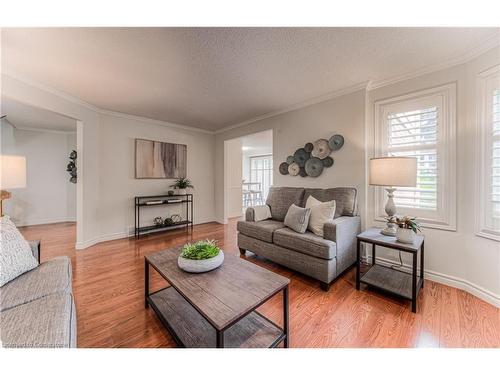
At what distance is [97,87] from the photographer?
2.54 m

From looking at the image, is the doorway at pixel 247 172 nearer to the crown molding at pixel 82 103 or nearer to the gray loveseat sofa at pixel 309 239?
the crown molding at pixel 82 103

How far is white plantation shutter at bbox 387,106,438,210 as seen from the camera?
2111mm

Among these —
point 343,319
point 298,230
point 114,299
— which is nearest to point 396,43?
point 298,230

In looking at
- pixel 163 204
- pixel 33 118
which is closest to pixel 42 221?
pixel 33 118

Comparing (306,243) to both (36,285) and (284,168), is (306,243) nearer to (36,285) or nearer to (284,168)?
(284,168)

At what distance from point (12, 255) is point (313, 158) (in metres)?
3.17

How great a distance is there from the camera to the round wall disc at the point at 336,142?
107 inches

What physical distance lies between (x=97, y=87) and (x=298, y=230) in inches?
122

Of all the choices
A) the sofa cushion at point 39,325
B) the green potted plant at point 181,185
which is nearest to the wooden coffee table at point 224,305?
the sofa cushion at point 39,325

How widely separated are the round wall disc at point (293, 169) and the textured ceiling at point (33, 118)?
3628mm

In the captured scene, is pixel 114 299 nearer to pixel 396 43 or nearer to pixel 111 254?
pixel 111 254

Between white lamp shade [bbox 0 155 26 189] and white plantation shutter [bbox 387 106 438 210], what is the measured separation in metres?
3.85

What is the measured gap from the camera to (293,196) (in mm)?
2902

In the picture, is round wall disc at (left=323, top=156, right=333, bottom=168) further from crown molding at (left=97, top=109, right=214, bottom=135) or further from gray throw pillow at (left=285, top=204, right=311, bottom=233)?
crown molding at (left=97, top=109, right=214, bottom=135)
